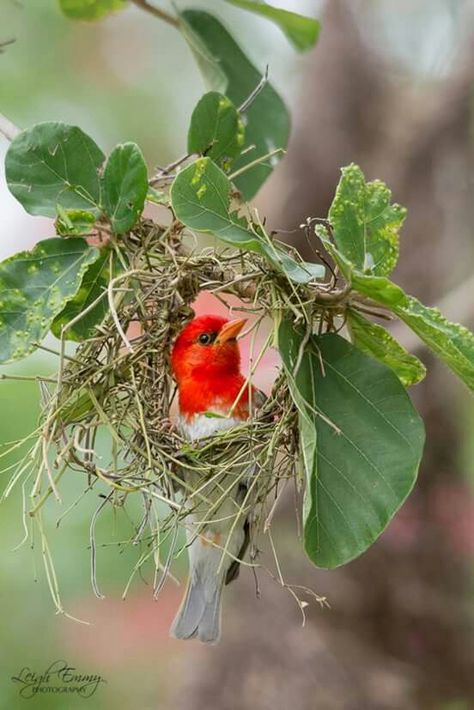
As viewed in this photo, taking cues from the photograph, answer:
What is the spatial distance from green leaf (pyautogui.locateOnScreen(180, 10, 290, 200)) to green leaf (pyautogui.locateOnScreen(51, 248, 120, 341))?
1.74ft

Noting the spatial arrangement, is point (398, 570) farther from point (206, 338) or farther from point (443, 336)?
point (443, 336)

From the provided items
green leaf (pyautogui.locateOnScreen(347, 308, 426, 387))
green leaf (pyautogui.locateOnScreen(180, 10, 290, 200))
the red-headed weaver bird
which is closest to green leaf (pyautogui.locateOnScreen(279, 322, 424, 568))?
green leaf (pyautogui.locateOnScreen(347, 308, 426, 387))

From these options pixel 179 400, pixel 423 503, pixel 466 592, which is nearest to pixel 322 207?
pixel 423 503

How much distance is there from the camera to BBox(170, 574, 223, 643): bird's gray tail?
2.25 m

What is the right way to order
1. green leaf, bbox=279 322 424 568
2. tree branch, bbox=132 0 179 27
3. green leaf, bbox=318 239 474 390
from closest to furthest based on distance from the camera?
green leaf, bbox=318 239 474 390
green leaf, bbox=279 322 424 568
tree branch, bbox=132 0 179 27

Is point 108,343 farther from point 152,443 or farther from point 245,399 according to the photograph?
point 245,399

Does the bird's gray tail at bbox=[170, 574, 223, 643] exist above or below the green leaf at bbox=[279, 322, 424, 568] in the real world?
below

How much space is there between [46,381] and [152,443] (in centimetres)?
21

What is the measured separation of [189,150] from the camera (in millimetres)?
1792

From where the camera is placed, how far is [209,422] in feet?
6.50

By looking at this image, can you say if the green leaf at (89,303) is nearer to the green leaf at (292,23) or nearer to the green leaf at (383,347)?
the green leaf at (383,347)

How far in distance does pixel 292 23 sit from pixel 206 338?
800mm

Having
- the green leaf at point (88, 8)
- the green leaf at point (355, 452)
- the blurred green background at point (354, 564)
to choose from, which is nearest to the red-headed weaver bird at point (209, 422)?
the green leaf at point (355, 452)

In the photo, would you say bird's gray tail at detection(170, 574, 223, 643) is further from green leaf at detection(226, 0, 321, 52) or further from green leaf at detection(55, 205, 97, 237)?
green leaf at detection(226, 0, 321, 52)
